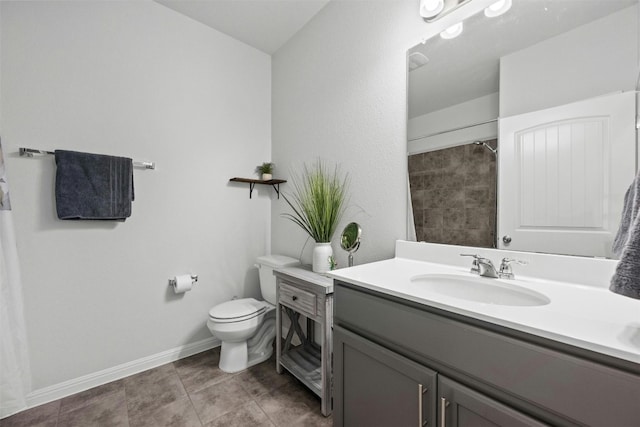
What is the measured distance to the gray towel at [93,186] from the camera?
1531mm

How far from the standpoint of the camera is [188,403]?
1523mm

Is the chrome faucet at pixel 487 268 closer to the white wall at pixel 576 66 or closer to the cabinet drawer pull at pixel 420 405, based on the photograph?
the cabinet drawer pull at pixel 420 405

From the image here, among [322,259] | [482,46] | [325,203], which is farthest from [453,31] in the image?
[322,259]

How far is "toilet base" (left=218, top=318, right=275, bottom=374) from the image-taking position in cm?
184

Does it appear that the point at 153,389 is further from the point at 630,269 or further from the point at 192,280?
the point at 630,269

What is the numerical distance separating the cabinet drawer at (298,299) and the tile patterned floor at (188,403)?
0.51 metres

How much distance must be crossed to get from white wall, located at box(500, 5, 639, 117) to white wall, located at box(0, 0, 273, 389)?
6.33 ft

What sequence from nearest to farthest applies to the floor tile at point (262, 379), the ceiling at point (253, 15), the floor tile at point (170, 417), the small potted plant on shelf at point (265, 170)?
the floor tile at point (170, 417) → the floor tile at point (262, 379) → the ceiling at point (253, 15) → the small potted plant on shelf at point (265, 170)

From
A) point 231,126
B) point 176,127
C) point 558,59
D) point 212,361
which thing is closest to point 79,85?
point 176,127

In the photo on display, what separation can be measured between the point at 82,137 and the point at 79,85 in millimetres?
312

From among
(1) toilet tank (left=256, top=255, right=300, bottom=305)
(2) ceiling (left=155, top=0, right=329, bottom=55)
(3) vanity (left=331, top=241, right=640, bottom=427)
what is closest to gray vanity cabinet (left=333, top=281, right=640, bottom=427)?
(3) vanity (left=331, top=241, right=640, bottom=427)

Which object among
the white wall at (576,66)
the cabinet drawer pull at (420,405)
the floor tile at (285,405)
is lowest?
the floor tile at (285,405)

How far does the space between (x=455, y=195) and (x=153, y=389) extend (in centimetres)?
208

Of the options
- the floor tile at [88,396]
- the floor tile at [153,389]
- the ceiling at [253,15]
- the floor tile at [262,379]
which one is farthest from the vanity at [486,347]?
the ceiling at [253,15]
